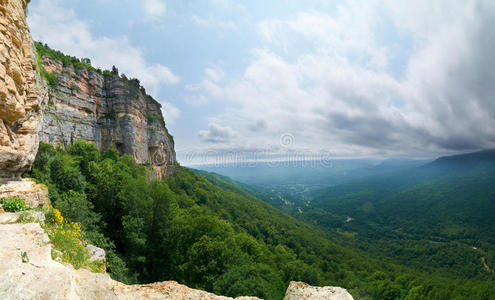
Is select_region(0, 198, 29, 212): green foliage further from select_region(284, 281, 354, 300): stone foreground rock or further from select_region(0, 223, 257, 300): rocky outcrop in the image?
select_region(284, 281, 354, 300): stone foreground rock

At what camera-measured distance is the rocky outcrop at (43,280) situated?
3.91 metres

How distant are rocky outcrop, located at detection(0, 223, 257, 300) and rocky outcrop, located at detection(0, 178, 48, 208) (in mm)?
4793

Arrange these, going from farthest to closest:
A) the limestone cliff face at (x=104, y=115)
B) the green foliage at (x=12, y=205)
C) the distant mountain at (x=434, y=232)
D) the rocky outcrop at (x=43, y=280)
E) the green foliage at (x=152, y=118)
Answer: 1. the distant mountain at (x=434, y=232)
2. the green foliage at (x=152, y=118)
3. the limestone cliff face at (x=104, y=115)
4. the green foliage at (x=12, y=205)
5. the rocky outcrop at (x=43, y=280)

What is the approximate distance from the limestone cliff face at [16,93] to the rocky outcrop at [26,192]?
47.7 inches

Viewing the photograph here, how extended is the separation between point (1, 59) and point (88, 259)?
407 inches

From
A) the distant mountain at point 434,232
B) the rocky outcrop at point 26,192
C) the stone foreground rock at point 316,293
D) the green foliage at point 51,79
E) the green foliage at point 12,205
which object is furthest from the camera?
the distant mountain at point 434,232

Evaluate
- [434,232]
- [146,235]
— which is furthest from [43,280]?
[434,232]

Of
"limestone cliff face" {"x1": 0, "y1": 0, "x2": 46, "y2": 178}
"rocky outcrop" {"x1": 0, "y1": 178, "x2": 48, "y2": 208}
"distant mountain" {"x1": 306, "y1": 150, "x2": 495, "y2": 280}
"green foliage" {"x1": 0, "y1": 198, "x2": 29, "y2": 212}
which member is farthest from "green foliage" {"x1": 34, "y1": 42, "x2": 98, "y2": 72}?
"distant mountain" {"x1": 306, "y1": 150, "x2": 495, "y2": 280}

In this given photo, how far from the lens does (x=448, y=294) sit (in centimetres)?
3956

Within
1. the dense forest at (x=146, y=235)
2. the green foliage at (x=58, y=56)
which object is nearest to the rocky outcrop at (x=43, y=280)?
the dense forest at (x=146, y=235)

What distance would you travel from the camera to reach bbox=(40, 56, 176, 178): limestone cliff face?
28266mm

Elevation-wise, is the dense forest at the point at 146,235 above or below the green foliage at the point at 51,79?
below

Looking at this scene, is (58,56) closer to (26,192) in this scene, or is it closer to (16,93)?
(16,93)

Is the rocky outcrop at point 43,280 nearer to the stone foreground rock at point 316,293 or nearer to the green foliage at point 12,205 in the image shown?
the green foliage at point 12,205
